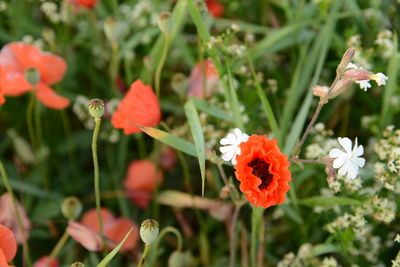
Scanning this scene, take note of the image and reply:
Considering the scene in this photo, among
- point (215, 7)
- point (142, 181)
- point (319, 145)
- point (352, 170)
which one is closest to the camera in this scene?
point (352, 170)

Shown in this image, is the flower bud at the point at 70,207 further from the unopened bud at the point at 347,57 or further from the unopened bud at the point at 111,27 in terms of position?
the unopened bud at the point at 347,57

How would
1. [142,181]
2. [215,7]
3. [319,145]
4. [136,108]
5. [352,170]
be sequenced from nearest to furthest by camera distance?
[352,170], [136,108], [319,145], [142,181], [215,7]

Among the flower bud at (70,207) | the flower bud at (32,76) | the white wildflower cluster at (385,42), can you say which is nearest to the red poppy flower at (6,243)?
the flower bud at (70,207)

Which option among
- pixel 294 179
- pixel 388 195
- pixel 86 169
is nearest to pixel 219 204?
pixel 294 179

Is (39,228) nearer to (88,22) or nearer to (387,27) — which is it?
(88,22)

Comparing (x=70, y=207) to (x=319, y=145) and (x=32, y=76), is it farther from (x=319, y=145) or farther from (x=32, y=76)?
(x=319, y=145)

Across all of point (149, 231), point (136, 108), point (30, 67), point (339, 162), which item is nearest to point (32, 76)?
point (30, 67)
